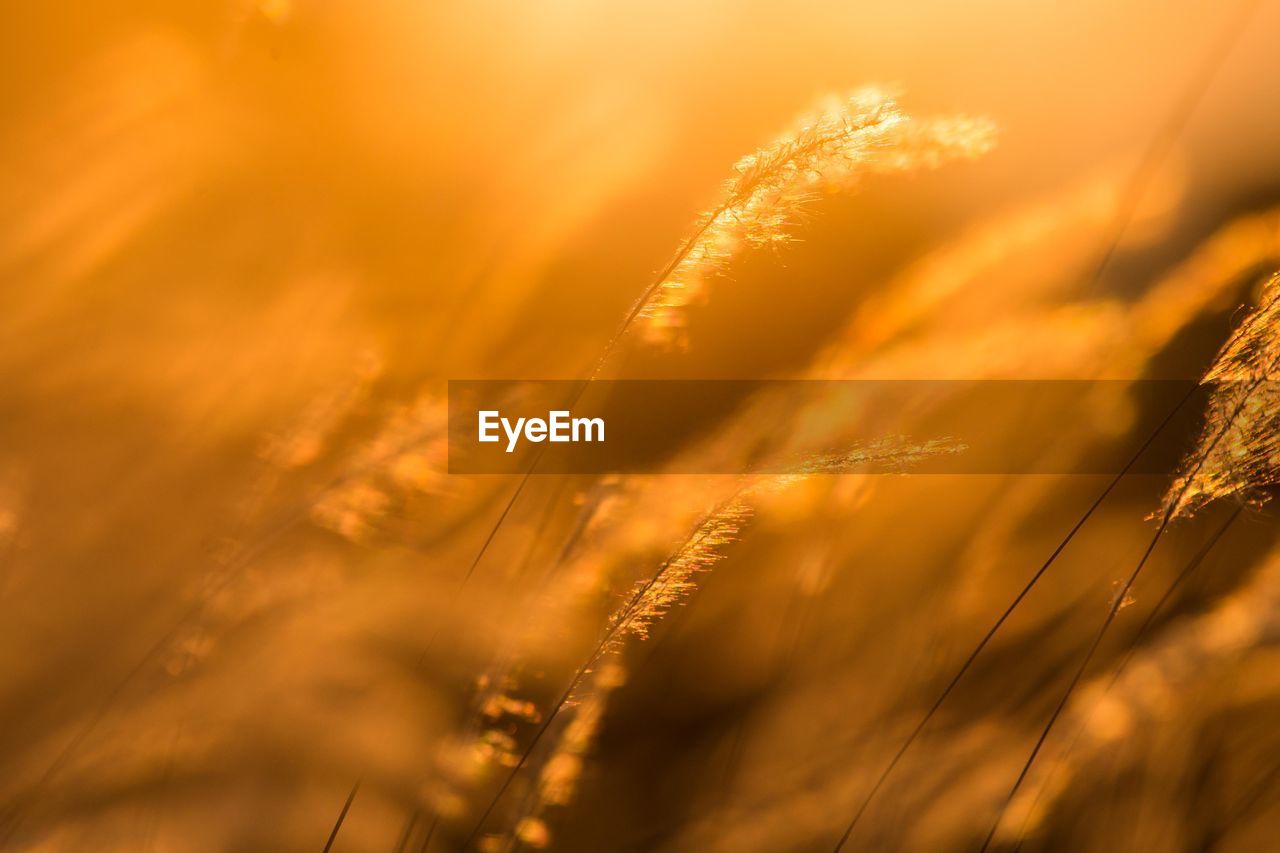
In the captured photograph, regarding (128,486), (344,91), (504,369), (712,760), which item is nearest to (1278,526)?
(712,760)

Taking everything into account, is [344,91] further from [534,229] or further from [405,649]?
[405,649]

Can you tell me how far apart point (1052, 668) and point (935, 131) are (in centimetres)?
69

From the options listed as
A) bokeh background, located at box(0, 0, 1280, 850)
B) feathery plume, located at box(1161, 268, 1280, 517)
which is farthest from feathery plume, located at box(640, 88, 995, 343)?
feathery plume, located at box(1161, 268, 1280, 517)

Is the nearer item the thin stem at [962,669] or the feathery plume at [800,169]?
the feathery plume at [800,169]

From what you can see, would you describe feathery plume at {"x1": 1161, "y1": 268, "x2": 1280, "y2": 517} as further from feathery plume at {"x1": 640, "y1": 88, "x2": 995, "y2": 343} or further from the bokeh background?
feathery plume at {"x1": 640, "y1": 88, "x2": 995, "y2": 343}

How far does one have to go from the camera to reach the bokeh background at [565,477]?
0.78 meters

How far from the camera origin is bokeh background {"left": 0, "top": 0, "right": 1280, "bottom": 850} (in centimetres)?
78

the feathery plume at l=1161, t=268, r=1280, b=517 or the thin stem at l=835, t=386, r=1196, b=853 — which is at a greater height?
the feathery plume at l=1161, t=268, r=1280, b=517

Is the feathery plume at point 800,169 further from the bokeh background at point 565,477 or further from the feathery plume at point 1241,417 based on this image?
the feathery plume at point 1241,417

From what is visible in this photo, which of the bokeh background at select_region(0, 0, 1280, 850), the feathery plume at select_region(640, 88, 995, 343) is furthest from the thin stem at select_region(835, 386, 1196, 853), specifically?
the feathery plume at select_region(640, 88, 995, 343)

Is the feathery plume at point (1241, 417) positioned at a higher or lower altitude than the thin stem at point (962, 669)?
higher

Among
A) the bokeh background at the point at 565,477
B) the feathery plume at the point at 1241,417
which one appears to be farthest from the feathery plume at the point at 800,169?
the feathery plume at the point at 1241,417

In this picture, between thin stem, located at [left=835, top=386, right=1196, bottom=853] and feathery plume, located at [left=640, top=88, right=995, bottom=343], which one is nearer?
feathery plume, located at [left=640, top=88, right=995, bottom=343]

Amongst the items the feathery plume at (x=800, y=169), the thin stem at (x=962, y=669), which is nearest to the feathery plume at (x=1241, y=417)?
the thin stem at (x=962, y=669)
